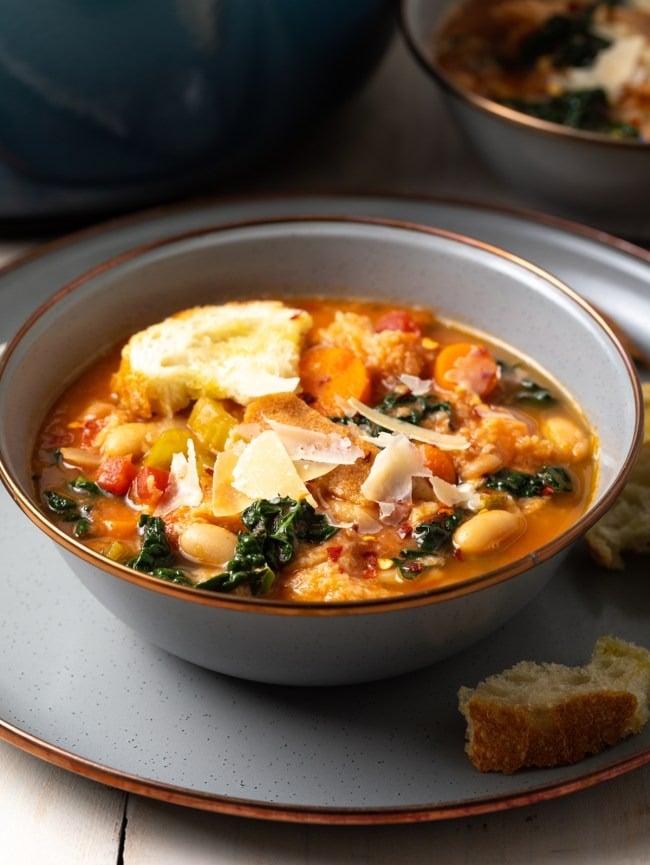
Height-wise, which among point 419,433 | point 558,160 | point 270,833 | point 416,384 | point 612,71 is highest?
point 612,71

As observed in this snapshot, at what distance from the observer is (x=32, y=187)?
4648 mm

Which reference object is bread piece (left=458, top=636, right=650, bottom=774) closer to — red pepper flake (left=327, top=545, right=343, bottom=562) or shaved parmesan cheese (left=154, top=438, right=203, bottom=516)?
red pepper flake (left=327, top=545, right=343, bottom=562)

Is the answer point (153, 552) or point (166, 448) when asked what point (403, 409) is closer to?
point (166, 448)

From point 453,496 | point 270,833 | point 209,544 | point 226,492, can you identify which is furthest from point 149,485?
point 270,833

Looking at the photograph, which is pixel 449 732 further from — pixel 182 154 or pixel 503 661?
pixel 182 154

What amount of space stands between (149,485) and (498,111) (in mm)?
2156

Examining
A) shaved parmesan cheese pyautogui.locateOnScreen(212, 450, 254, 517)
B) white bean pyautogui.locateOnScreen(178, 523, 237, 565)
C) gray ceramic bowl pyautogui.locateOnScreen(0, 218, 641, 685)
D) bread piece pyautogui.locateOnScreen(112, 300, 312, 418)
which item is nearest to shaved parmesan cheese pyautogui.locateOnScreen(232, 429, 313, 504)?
shaved parmesan cheese pyautogui.locateOnScreen(212, 450, 254, 517)

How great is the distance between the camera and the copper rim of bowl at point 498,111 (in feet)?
14.3

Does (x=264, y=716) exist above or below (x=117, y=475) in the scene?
below

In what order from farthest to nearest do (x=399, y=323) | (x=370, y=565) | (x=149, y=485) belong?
(x=399, y=323), (x=149, y=485), (x=370, y=565)

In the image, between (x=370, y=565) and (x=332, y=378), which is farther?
(x=332, y=378)

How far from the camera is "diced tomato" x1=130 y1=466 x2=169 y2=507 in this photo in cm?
322

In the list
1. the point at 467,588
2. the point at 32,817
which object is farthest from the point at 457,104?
the point at 32,817

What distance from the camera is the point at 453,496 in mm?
3172
